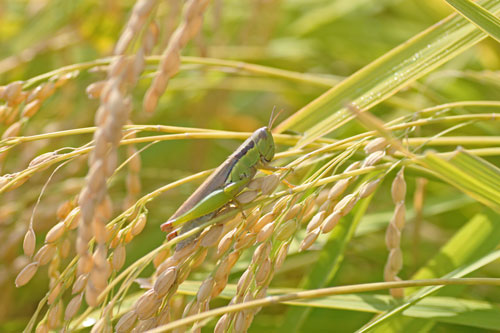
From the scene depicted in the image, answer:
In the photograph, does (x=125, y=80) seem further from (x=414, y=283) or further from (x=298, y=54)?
Answer: (x=298, y=54)

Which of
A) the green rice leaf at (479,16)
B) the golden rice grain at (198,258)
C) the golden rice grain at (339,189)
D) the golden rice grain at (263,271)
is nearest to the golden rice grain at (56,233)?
the golden rice grain at (198,258)

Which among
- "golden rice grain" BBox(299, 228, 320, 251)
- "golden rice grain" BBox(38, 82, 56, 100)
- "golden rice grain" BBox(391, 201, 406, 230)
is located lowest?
"golden rice grain" BBox(391, 201, 406, 230)

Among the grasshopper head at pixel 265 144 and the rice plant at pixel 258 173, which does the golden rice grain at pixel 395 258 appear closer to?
the rice plant at pixel 258 173

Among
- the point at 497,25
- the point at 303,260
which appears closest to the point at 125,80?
the point at 497,25

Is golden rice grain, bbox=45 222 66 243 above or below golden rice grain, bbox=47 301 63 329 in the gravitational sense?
above

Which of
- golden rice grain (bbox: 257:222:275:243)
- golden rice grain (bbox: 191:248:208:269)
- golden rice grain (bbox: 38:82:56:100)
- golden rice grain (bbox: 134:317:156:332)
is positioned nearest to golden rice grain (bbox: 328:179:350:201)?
golden rice grain (bbox: 257:222:275:243)

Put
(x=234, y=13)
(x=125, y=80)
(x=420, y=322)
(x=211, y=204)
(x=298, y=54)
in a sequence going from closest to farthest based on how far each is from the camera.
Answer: (x=125, y=80) < (x=211, y=204) < (x=420, y=322) < (x=298, y=54) < (x=234, y=13)

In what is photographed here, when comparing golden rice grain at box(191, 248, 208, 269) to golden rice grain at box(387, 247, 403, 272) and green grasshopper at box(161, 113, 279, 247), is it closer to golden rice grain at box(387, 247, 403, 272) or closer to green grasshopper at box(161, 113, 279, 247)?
green grasshopper at box(161, 113, 279, 247)
